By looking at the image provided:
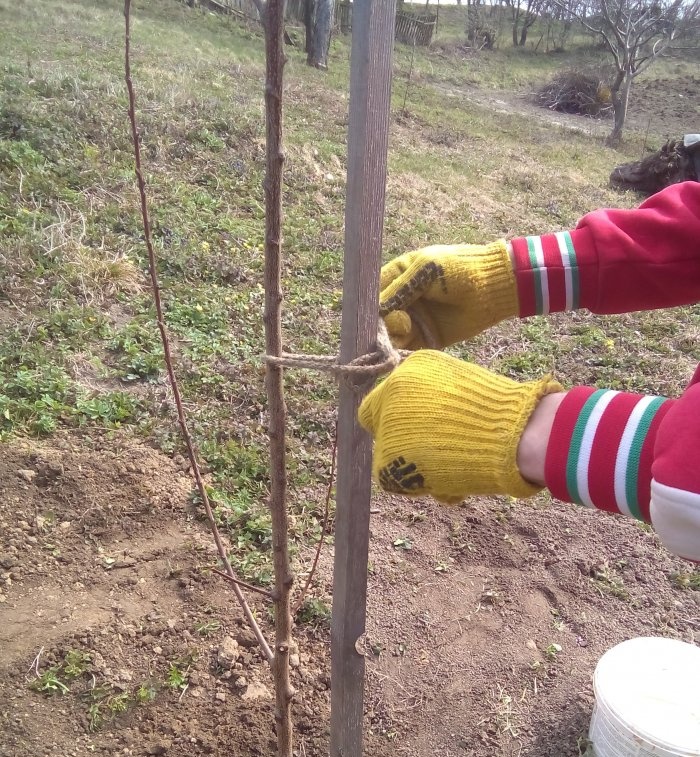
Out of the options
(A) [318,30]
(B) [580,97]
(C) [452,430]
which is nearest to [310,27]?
(A) [318,30]

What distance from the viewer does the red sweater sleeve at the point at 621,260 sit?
1.20 meters

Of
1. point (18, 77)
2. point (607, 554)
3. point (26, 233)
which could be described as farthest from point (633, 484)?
point (18, 77)

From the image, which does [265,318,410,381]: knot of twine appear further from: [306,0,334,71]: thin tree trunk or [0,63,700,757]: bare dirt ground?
[306,0,334,71]: thin tree trunk

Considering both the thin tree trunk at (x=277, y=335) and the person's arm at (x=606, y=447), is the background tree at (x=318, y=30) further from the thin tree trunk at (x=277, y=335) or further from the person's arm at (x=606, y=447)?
the person's arm at (x=606, y=447)

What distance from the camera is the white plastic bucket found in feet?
4.86

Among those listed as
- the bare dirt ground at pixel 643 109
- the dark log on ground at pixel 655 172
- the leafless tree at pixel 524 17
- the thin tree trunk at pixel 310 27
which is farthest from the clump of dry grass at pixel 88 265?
the leafless tree at pixel 524 17

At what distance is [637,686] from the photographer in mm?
1585

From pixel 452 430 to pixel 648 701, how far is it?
1163 mm

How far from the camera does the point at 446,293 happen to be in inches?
48.4

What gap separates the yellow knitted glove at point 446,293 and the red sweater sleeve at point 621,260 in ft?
0.15

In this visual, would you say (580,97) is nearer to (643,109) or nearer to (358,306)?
(643,109)

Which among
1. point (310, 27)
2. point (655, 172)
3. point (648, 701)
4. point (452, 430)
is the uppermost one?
point (310, 27)

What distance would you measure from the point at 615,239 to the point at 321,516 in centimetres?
154

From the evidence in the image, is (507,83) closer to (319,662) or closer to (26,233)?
(26,233)
